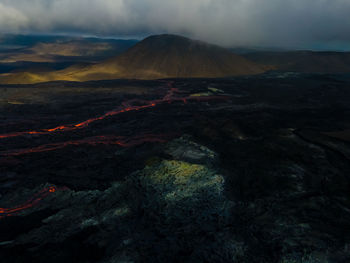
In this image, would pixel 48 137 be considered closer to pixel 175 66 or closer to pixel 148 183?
pixel 148 183

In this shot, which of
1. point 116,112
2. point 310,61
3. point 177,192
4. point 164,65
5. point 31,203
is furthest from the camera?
point 310,61

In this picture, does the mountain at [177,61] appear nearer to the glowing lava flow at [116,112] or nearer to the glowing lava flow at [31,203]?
the glowing lava flow at [116,112]

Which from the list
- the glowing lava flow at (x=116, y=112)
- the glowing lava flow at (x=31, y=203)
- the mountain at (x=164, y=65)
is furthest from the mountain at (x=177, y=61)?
the glowing lava flow at (x=31, y=203)

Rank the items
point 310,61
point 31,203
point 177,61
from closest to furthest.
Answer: point 31,203 < point 177,61 < point 310,61

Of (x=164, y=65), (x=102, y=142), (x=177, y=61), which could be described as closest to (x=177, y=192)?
(x=102, y=142)

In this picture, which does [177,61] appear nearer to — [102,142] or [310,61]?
[310,61]

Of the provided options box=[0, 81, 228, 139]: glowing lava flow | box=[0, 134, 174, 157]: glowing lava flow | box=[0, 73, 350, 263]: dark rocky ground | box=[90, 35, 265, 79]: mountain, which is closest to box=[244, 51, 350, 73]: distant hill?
box=[90, 35, 265, 79]: mountain

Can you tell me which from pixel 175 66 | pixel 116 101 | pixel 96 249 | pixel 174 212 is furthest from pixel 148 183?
pixel 175 66
